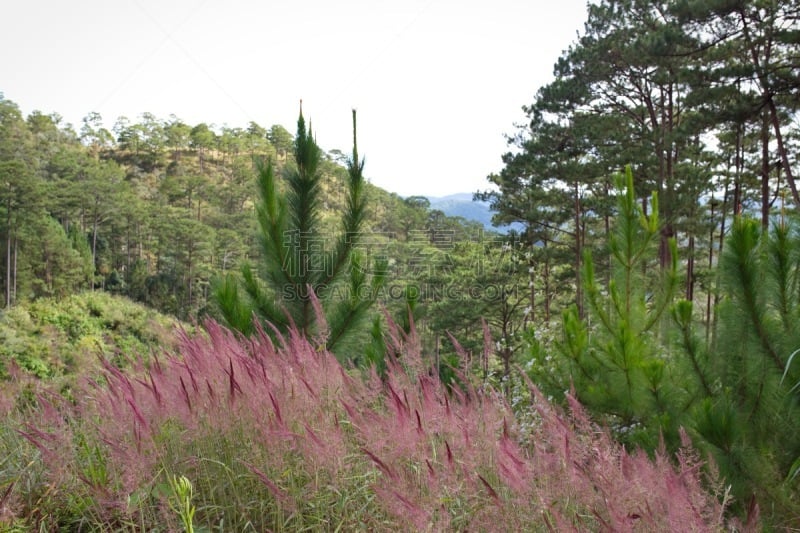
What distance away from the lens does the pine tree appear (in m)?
5.49

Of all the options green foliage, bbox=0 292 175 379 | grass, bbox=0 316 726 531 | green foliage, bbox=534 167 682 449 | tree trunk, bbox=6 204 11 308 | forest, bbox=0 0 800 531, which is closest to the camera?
grass, bbox=0 316 726 531

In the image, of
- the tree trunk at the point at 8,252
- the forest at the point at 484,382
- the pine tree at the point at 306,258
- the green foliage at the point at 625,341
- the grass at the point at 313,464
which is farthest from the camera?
the tree trunk at the point at 8,252

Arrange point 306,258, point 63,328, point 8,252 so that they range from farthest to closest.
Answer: point 8,252 < point 63,328 < point 306,258

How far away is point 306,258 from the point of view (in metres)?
5.52

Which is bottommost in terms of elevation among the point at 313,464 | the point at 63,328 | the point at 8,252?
the point at 63,328

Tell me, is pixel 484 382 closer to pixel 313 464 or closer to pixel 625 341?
pixel 313 464

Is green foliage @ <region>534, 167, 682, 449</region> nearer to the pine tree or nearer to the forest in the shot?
the forest

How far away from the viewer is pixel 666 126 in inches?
601

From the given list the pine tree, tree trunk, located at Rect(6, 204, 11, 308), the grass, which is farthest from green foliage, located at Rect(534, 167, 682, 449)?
tree trunk, located at Rect(6, 204, 11, 308)

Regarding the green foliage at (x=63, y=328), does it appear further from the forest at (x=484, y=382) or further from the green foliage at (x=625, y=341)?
the green foliage at (x=625, y=341)

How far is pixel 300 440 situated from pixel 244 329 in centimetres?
364

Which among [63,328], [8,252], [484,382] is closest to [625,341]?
[484,382]

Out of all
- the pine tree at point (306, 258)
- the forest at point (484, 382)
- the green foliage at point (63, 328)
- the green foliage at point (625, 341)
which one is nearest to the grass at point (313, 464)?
the forest at point (484, 382)

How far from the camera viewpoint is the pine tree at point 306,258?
5488 mm
